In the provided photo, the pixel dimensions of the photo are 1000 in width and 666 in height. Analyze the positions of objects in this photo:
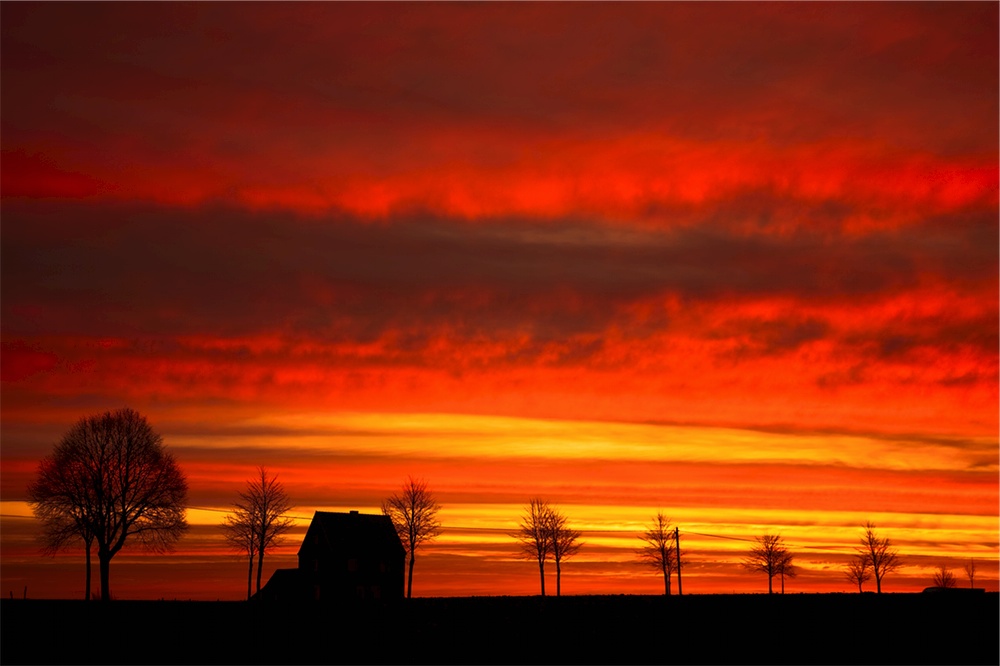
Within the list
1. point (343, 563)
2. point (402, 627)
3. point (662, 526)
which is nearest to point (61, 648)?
point (402, 627)

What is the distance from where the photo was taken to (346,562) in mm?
125125

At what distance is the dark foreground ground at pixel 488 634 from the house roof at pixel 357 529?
171 ft

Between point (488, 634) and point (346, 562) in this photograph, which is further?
point (346, 562)

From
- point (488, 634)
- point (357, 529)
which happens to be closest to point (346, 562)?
point (357, 529)

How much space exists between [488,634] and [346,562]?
64.1m

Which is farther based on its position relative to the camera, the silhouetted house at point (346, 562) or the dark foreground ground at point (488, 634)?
the silhouetted house at point (346, 562)

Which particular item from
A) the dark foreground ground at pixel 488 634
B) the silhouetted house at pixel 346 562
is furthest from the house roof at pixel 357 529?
the dark foreground ground at pixel 488 634

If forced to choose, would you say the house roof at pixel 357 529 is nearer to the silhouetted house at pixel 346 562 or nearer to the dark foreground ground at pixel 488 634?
the silhouetted house at pixel 346 562

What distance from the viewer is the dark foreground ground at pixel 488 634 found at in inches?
2270

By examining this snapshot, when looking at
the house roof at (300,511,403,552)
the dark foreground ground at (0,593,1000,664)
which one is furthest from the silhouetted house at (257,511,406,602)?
the dark foreground ground at (0,593,1000,664)

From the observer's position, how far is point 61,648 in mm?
57344

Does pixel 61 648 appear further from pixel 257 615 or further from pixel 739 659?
pixel 739 659

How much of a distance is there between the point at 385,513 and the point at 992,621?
72.7 metres

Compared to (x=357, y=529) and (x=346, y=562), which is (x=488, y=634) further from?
(x=357, y=529)
